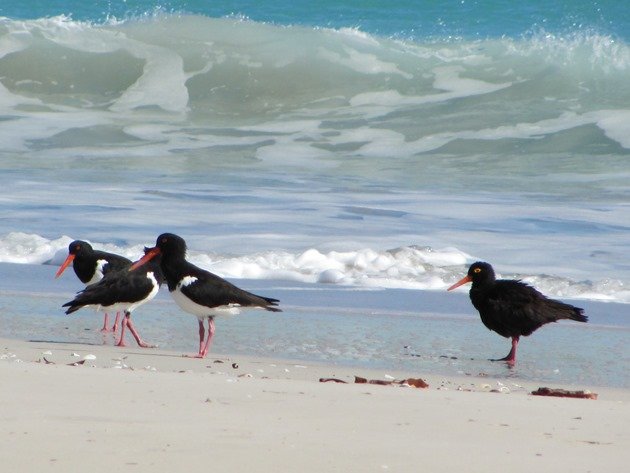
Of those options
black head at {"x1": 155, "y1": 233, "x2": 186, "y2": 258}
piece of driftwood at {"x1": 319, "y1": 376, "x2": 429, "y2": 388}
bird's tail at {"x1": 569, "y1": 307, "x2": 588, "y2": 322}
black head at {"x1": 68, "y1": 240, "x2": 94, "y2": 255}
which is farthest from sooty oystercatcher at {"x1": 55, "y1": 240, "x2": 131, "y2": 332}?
piece of driftwood at {"x1": 319, "y1": 376, "x2": 429, "y2": 388}

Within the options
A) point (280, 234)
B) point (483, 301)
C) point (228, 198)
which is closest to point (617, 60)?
point (228, 198)

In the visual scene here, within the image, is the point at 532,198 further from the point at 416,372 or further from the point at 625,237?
the point at 416,372

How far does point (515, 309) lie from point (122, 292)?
2.34 meters

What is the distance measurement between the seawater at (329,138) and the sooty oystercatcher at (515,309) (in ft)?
3.03

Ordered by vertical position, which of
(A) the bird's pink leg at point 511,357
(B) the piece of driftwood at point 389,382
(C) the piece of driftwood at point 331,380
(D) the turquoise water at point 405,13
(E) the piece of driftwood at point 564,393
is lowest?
(C) the piece of driftwood at point 331,380

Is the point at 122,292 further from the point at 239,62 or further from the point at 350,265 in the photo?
the point at 239,62

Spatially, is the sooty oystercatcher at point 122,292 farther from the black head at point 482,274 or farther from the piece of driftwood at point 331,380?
the black head at point 482,274

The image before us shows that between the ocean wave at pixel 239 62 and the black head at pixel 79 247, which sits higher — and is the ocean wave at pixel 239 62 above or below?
above

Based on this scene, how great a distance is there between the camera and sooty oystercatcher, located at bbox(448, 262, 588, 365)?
6.93 metres

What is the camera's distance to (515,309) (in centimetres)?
697

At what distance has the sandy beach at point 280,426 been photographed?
316cm

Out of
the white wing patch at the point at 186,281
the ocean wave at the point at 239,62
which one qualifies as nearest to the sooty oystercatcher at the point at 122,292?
the white wing patch at the point at 186,281

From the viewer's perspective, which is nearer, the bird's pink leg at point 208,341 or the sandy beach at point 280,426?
the sandy beach at point 280,426

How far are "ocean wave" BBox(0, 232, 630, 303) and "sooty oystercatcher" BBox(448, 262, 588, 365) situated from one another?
155 cm
